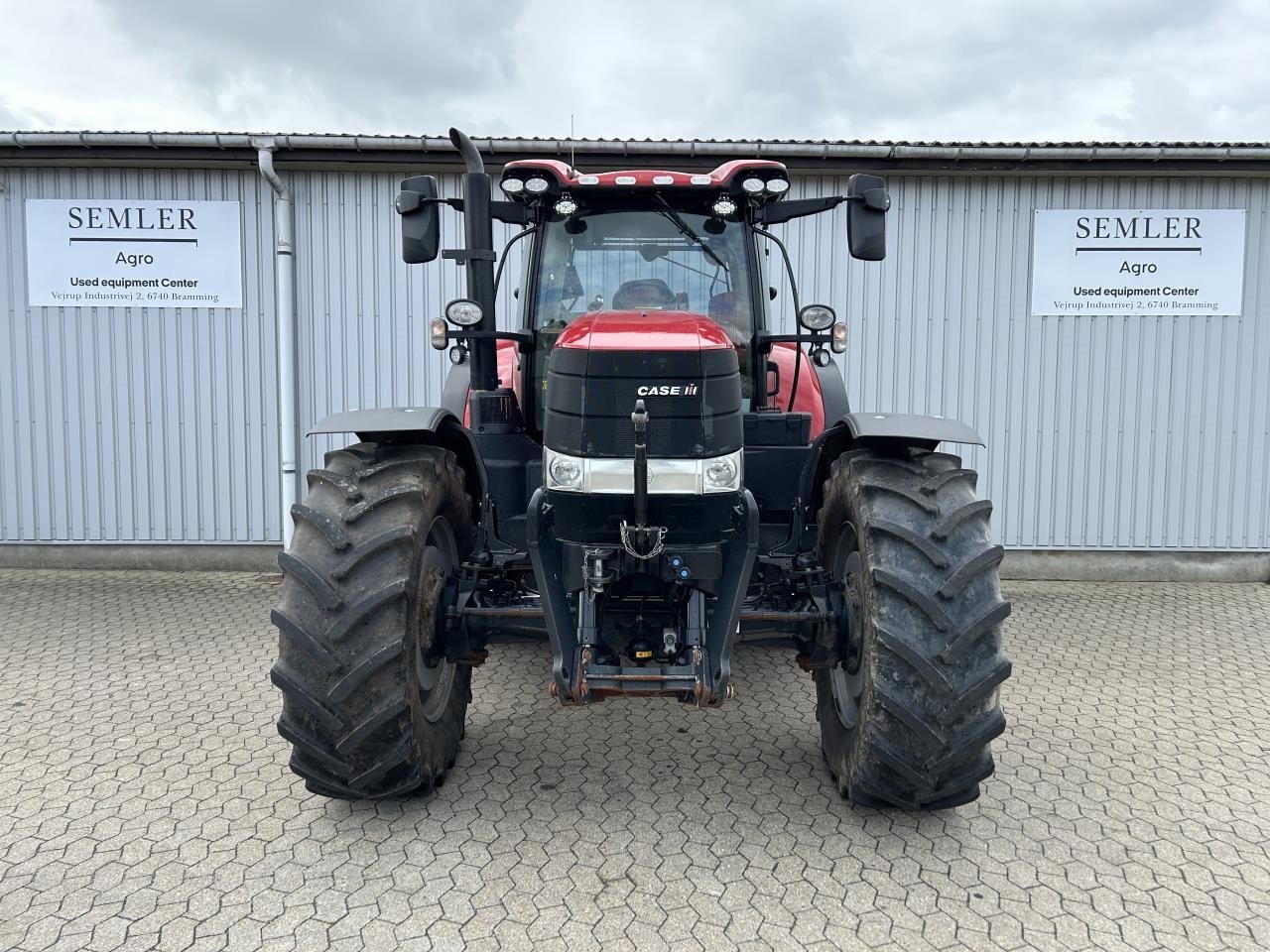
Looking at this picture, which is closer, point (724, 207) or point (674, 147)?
point (724, 207)

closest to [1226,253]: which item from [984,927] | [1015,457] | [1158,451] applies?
[1158,451]

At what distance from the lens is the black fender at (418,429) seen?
335 centimetres

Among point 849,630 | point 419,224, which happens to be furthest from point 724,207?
point 849,630

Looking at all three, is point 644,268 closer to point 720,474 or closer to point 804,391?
point 804,391

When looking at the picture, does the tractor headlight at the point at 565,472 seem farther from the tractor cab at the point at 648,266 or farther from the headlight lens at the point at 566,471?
the tractor cab at the point at 648,266

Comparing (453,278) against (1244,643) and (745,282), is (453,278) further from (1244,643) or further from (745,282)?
(1244,643)

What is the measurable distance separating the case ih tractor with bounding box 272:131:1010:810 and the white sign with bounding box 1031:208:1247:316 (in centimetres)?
445

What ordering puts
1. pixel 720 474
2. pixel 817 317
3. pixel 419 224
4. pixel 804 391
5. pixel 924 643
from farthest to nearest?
pixel 804 391 → pixel 817 317 → pixel 419 224 → pixel 720 474 → pixel 924 643

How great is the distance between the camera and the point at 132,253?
7.29 m

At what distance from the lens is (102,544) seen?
297 inches

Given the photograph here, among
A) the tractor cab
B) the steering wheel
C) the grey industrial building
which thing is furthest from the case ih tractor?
the grey industrial building

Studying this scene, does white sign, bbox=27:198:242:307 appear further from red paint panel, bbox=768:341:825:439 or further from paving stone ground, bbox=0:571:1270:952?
red paint panel, bbox=768:341:825:439

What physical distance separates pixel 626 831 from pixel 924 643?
124 centimetres

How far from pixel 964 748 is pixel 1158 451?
5.65 m
